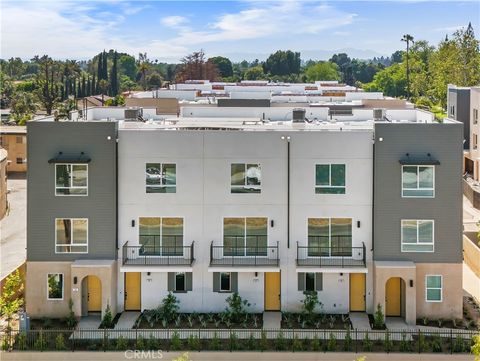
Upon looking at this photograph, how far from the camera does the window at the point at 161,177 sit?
25.2 m

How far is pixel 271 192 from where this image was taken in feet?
82.3

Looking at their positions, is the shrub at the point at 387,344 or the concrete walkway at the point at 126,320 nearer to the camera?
the shrub at the point at 387,344

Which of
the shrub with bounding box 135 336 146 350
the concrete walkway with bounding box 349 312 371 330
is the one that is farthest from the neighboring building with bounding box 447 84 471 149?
the shrub with bounding box 135 336 146 350

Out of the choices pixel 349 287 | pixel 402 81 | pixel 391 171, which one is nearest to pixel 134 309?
pixel 349 287

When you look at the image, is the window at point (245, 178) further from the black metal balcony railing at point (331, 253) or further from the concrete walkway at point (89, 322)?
the concrete walkway at point (89, 322)

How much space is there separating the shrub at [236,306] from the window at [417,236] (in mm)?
6299

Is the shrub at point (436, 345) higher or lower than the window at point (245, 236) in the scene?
lower

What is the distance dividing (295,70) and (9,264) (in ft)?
426

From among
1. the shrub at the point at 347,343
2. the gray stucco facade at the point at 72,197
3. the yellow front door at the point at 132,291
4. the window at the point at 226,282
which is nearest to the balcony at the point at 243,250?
the window at the point at 226,282

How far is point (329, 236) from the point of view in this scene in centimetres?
2512

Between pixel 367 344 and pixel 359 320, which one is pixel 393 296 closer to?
pixel 359 320

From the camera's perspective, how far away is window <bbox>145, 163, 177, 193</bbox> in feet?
82.6

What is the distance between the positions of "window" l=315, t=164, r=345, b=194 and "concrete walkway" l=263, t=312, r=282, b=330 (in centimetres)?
484

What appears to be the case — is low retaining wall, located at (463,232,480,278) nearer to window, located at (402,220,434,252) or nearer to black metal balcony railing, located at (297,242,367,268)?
window, located at (402,220,434,252)
